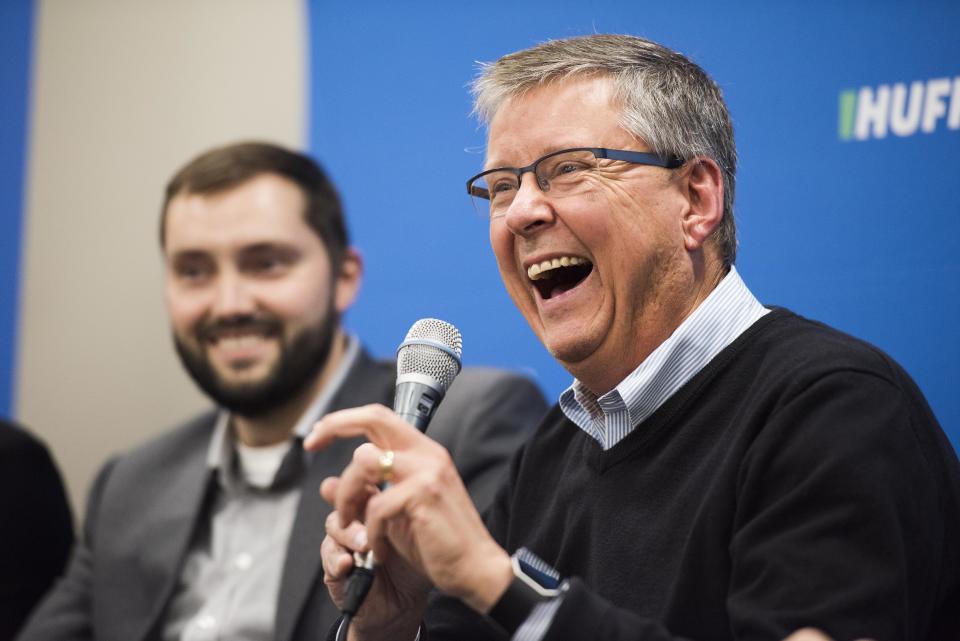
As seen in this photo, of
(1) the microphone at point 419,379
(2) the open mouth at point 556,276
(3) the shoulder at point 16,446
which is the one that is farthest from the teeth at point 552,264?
(3) the shoulder at point 16,446

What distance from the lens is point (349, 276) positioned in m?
2.87

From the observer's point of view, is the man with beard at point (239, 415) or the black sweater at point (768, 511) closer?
the black sweater at point (768, 511)

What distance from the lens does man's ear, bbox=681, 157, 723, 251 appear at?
1.60m

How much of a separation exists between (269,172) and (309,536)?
100cm

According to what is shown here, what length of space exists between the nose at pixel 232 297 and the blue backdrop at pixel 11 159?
1382 millimetres

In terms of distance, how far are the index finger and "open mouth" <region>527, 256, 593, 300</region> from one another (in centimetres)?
48

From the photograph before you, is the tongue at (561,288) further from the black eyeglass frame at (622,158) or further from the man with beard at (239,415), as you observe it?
the man with beard at (239,415)

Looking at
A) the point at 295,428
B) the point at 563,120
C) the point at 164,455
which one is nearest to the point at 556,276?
the point at 563,120

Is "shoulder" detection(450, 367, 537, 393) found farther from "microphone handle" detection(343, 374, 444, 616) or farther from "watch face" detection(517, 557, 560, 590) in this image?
"watch face" detection(517, 557, 560, 590)

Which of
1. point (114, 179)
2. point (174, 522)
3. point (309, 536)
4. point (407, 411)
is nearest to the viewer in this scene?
point (407, 411)

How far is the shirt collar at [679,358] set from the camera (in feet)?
4.94

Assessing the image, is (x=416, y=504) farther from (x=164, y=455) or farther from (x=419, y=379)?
(x=164, y=455)

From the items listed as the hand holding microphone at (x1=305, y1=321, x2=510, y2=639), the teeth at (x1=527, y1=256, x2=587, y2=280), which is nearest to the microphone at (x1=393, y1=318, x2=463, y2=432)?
the hand holding microphone at (x1=305, y1=321, x2=510, y2=639)

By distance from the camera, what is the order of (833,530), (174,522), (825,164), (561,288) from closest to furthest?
(833,530) → (561,288) → (825,164) → (174,522)
